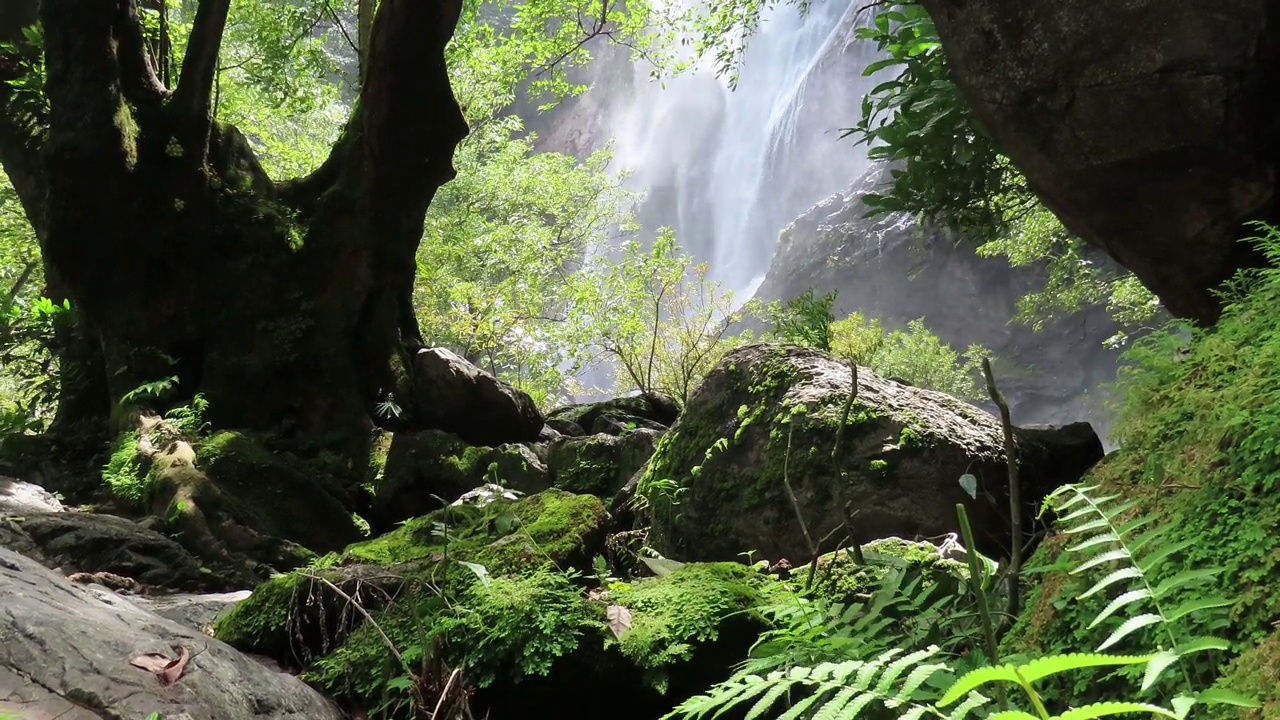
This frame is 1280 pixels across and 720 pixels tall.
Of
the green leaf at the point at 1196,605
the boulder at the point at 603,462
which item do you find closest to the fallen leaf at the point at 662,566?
the green leaf at the point at 1196,605

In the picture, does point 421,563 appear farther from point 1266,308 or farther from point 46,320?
point 46,320

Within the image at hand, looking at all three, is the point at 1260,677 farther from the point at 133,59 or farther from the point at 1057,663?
the point at 133,59

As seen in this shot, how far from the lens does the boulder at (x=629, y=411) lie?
9680 millimetres

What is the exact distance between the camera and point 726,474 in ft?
13.1

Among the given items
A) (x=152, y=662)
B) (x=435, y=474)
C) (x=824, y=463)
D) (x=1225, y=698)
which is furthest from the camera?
(x=435, y=474)

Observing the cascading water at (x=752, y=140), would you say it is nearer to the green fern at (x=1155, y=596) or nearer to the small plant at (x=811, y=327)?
the small plant at (x=811, y=327)

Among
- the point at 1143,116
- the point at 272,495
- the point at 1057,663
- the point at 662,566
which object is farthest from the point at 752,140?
the point at 1057,663

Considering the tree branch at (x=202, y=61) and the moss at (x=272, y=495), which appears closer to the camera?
the moss at (x=272, y=495)

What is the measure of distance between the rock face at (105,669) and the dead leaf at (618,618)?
2.76 ft

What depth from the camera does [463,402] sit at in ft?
25.5

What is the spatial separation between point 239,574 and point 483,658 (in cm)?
301

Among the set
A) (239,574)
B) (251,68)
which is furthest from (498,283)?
(239,574)

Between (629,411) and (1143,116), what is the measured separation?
7.21 m

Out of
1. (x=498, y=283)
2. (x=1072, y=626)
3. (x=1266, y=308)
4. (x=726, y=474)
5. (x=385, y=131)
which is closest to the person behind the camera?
(x=1072, y=626)
